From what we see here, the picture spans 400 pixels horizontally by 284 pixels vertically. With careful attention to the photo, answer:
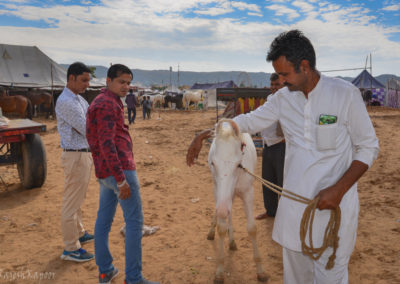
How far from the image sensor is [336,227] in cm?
177

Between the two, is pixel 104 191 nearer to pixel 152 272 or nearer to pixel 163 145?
pixel 152 272

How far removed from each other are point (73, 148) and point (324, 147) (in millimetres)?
2929

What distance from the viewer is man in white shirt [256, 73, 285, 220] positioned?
4.44 meters

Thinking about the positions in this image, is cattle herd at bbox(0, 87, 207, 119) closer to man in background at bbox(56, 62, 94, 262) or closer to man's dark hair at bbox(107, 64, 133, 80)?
man in background at bbox(56, 62, 94, 262)

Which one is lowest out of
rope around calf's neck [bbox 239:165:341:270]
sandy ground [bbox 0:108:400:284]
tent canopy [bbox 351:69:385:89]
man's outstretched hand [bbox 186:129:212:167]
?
sandy ground [bbox 0:108:400:284]

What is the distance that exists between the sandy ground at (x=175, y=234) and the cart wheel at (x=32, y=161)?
304 millimetres

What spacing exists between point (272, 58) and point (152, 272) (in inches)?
117

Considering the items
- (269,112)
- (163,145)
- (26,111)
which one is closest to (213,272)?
(269,112)

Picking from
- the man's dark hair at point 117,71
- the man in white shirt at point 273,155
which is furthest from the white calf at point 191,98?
the man's dark hair at point 117,71

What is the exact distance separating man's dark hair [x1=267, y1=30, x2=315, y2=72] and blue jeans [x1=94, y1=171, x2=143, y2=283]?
71.3 inches

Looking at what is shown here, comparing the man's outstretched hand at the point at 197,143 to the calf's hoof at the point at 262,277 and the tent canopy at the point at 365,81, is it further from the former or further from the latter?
the tent canopy at the point at 365,81

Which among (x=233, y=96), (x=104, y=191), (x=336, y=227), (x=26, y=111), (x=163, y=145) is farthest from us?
(x=26, y=111)

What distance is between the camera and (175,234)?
4.50 meters

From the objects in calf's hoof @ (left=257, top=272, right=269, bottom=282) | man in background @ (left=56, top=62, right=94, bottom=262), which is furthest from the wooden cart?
calf's hoof @ (left=257, top=272, right=269, bottom=282)
